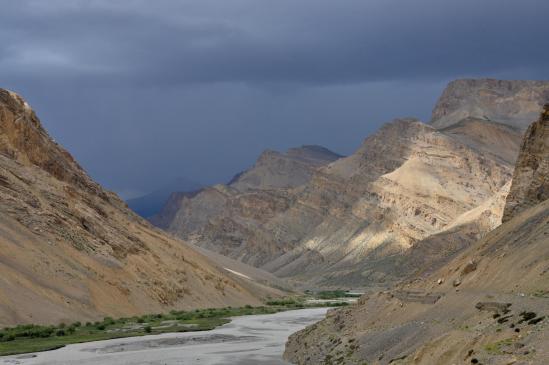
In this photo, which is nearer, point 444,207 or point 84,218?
point 84,218

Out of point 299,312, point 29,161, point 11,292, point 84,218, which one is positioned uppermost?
point 29,161

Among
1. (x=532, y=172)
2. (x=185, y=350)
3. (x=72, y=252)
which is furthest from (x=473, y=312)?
(x=72, y=252)

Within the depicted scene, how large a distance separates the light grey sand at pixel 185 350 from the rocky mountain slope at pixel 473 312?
3.31 m

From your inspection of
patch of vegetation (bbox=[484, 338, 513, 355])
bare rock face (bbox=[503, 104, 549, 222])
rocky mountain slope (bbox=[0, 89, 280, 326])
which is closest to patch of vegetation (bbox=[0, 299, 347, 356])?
rocky mountain slope (bbox=[0, 89, 280, 326])

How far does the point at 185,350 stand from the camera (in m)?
52.2

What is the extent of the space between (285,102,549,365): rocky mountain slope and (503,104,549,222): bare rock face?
7cm

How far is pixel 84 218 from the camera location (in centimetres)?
9319

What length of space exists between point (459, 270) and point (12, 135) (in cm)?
6951

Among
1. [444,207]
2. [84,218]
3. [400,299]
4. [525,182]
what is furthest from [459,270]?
[444,207]

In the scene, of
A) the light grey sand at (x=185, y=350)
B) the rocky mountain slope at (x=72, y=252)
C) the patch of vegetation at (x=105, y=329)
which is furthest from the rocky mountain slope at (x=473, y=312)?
the rocky mountain slope at (x=72, y=252)

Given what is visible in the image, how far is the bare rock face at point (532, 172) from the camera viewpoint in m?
48.4

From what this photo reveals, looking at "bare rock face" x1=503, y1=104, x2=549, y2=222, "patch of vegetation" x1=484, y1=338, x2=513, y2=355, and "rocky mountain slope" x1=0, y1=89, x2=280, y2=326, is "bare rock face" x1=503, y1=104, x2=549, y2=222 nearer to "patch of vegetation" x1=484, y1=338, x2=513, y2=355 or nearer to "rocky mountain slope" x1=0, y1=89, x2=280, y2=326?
"patch of vegetation" x1=484, y1=338, x2=513, y2=355

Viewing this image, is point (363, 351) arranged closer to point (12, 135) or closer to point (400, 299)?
point (400, 299)

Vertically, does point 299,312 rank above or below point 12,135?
below
